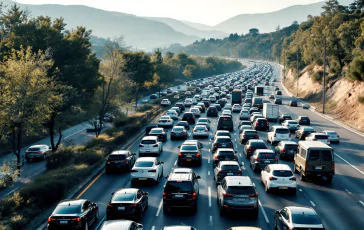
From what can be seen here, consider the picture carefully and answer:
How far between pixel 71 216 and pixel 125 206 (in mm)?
2289

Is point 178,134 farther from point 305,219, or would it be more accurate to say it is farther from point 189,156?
point 305,219

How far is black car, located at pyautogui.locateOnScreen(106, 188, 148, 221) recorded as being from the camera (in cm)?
1625

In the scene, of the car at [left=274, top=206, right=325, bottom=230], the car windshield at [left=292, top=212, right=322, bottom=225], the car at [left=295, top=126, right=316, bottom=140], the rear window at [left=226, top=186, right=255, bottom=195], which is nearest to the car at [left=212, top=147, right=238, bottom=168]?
the rear window at [left=226, top=186, right=255, bottom=195]

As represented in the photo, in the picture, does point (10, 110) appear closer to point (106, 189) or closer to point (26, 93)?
point (26, 93)

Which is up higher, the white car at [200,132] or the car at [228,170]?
the car at [228,170]

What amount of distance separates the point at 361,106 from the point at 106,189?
41.2 meters

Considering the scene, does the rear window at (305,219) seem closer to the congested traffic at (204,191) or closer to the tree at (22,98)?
the congested traffic at (204,191)

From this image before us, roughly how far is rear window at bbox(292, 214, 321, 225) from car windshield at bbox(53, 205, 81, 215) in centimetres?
757

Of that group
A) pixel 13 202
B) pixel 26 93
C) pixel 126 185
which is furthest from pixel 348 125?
pixel 13 202

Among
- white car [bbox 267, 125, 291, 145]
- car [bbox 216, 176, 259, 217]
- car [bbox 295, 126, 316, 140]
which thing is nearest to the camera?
car [bbox 216, 176, 259, 217]

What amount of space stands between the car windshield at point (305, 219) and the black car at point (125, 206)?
6.18 meters

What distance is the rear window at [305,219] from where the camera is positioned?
13366 mm

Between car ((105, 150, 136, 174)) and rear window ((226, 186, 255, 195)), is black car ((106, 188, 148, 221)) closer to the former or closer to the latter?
rear window ((226, 186, 255, 195))

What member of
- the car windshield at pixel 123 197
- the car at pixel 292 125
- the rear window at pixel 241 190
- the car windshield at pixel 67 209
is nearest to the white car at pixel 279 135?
the car at pixel 292 125
